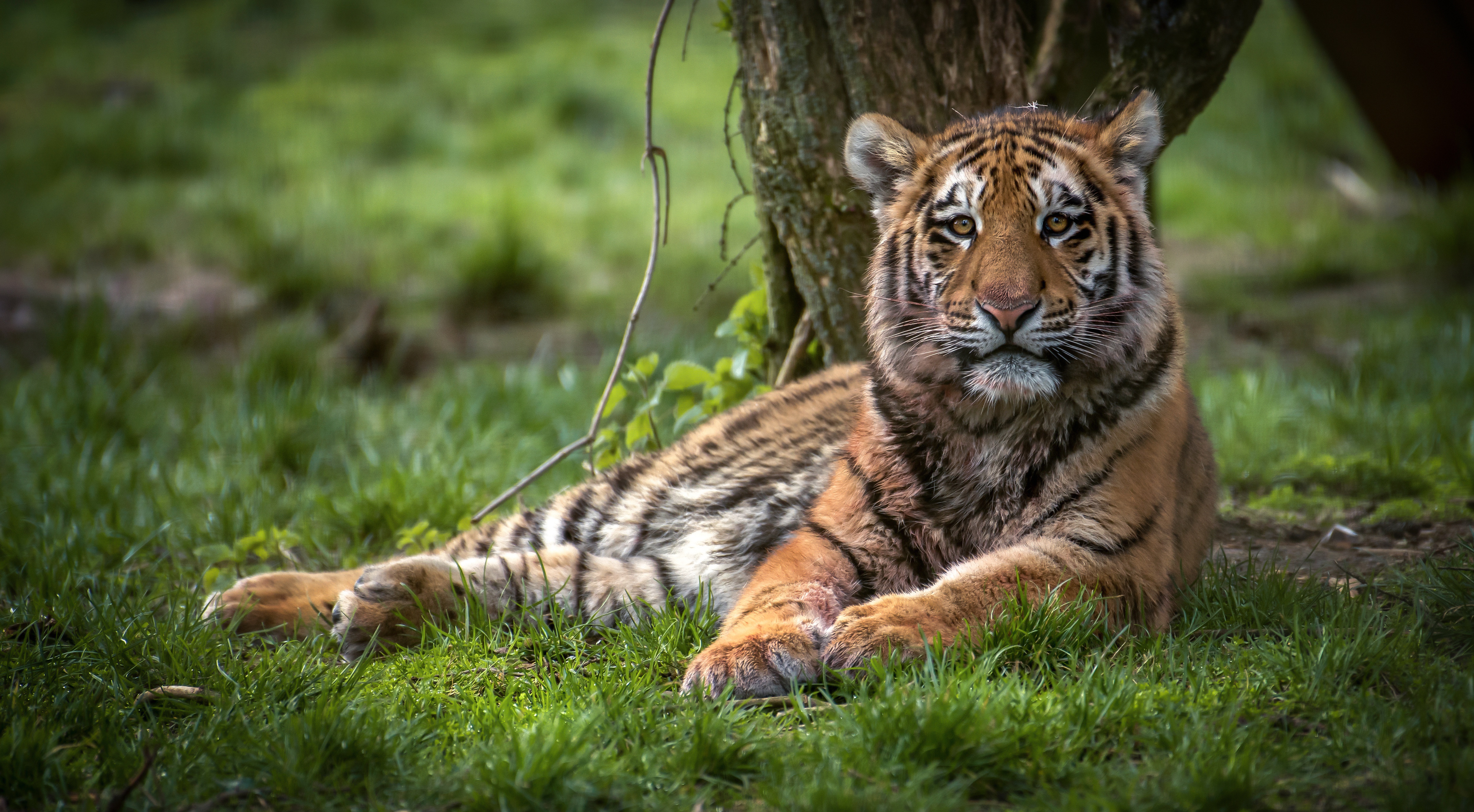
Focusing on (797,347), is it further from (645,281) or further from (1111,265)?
(1111,265)

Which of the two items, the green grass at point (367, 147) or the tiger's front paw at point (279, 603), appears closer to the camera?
the tiger's front paw at point (279, 603)

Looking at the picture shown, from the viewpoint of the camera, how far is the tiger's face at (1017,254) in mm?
2652

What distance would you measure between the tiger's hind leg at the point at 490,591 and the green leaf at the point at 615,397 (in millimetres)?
724

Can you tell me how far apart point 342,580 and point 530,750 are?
4.39 feet

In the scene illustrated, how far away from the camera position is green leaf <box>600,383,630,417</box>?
3.97m

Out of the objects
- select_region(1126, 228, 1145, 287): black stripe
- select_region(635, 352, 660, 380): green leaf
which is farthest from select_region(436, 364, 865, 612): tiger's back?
select_region(1126, 228, 1145, 287): black stripe

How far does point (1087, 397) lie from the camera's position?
278 centimetres

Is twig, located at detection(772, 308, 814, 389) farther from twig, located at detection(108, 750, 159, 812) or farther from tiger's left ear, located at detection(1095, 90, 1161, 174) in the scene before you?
twig, located at detection(108, 750, 159, 812)

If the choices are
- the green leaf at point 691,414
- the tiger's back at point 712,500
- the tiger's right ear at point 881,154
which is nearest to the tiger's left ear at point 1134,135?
the tiger's right ear at point 881,154

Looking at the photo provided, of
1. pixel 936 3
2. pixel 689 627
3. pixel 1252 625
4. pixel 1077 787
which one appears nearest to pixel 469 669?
pixel 689 627

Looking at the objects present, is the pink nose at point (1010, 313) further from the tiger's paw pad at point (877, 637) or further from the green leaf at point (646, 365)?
the green leaf at point (646, 365)

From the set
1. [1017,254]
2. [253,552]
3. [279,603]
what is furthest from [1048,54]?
[253,552]

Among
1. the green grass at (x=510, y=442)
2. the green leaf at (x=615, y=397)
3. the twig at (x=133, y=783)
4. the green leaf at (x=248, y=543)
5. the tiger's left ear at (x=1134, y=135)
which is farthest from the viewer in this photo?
the green leaf at (x=615, y=397)

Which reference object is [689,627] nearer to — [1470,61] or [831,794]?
[831,794]
